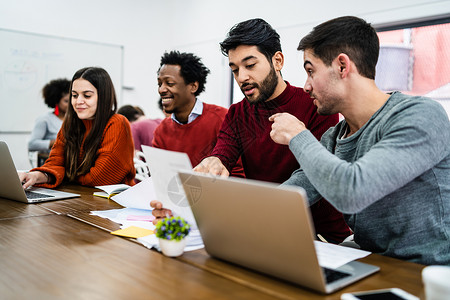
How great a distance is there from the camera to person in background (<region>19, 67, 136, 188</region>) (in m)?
2.05

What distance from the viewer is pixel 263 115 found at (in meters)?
1.70

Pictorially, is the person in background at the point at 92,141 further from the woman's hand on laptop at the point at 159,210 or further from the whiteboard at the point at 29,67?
the whiteboard at the point at 29,67

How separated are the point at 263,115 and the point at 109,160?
849mm

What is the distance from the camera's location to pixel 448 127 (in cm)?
100

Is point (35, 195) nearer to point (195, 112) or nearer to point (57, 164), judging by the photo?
point (57, 164)

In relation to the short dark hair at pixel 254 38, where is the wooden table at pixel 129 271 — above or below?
below

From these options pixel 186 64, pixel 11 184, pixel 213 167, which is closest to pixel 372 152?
pixel 213 167

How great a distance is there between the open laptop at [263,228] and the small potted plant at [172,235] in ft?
0.18

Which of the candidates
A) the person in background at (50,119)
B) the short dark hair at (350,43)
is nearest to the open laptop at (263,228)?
the short dark hair at (350,43)

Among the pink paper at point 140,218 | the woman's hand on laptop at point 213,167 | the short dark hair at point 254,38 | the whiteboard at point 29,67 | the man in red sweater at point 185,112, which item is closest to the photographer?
the pink paper at point 140,218

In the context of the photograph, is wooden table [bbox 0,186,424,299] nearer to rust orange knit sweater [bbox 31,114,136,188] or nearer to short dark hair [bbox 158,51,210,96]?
rust orange knit sweater [bbox 31,114,136,188]

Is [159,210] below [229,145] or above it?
below

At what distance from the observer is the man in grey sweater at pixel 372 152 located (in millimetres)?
912

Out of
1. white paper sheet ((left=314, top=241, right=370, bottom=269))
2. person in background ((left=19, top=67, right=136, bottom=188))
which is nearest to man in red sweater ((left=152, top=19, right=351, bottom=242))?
white paper sheet ((left=314, top=241, right=370, bottom=269))
